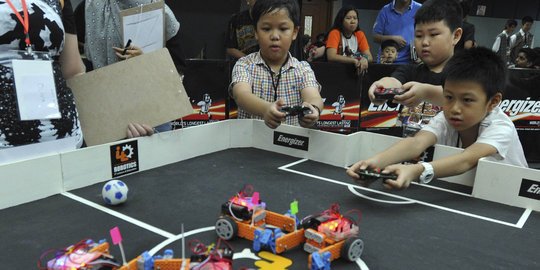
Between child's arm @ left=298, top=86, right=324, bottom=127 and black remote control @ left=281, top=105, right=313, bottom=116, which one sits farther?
child's arm @ left=298, top=86, right=324, bottom=127

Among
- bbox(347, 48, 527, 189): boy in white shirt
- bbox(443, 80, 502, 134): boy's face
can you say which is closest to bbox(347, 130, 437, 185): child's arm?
bbox(347, 48, 527, 189): boy in white shirt

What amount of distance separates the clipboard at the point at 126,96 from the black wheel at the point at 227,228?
1001mm

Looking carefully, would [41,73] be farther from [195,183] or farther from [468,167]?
[468,167]

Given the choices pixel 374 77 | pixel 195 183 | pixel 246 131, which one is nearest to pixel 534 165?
pixel 374 77

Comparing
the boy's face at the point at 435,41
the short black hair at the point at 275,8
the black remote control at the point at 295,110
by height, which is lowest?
the black remote control at the point at 295,110

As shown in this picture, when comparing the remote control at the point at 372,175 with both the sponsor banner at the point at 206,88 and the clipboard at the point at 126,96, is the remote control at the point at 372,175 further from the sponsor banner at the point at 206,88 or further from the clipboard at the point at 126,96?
the sponsor banner at the point at 206,88

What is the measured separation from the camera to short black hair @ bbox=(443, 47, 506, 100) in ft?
6.07

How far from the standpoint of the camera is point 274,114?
2.09m

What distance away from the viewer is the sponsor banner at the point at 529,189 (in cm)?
163

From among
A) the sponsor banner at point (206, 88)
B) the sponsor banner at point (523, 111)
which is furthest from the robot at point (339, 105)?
the sponsor banner at point (523, 111)

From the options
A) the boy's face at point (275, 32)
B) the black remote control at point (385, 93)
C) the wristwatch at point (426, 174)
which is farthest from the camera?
the boy's face at point (275, 32)

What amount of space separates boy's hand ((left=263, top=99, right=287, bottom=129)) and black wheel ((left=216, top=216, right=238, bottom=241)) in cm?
89

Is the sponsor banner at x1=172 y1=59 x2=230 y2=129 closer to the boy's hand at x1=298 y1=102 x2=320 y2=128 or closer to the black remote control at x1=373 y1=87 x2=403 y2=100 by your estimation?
the boy's hand at x1=298 y1=102 x2=320 y2=128

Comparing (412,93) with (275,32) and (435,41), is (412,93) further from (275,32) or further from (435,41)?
(275,32)
